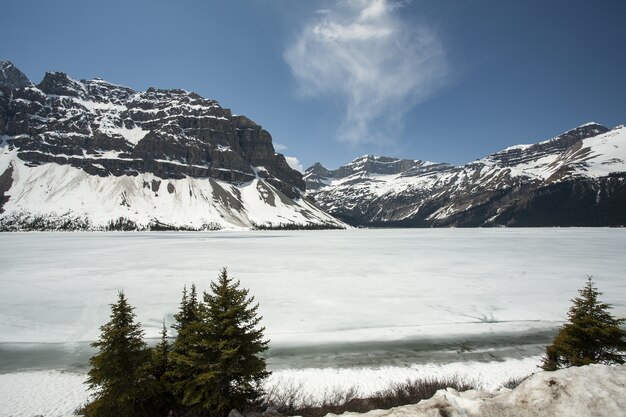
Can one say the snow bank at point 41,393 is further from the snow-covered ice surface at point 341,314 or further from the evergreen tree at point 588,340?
the evergreen tree at point 588,340

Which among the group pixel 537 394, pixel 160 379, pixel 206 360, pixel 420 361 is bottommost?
pixel 420 361

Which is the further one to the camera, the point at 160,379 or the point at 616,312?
the point at 616,312

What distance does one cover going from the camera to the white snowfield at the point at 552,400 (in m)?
5.60

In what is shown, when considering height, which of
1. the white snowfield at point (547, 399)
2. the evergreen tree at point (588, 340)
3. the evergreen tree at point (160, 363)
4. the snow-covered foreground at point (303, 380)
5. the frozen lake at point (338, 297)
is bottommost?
the snow-covered foreground at point (303, 380)

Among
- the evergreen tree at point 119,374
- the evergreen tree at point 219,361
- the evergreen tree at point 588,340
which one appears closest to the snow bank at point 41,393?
the evergreen tree at point 119,374

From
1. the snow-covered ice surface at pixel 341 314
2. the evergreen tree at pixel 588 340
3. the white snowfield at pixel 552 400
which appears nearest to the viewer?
the white snowfield at pixel 552 400

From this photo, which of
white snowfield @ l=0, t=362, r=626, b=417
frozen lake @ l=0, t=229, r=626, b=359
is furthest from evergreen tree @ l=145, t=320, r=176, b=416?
white snowfield @ l=0, t=362, r=626, b=417

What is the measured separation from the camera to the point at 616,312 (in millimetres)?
23984

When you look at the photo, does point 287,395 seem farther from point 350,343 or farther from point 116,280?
point 116,280

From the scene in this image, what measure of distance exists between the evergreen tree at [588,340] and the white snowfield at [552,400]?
8562 millimetres

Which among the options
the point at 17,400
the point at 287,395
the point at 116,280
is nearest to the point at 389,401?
the point at 287,395

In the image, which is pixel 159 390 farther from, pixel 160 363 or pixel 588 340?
pixel 588 340

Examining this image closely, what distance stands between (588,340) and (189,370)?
15.8 m

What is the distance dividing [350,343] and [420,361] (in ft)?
13.8
